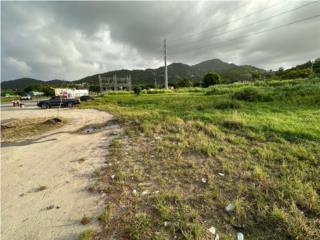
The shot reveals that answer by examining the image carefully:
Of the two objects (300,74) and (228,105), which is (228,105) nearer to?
(228,105)

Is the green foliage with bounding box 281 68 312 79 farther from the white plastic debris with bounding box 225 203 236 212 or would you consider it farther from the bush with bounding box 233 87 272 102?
the white plastic debris with bounding box 225 203 236 212

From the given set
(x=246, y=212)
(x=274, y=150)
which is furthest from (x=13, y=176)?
Result: (x=274, y=150)

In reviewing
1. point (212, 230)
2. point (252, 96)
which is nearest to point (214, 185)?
point (212, 230)

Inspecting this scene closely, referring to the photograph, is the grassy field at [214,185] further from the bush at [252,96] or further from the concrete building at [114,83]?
the concrete building at [114,83]

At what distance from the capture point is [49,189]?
3375 mm

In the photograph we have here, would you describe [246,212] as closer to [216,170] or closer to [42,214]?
[216,170]

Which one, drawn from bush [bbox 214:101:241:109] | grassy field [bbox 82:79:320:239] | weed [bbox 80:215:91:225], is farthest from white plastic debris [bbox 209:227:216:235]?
bush [bbox 214:101:241:109]

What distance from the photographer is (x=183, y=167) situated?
12.8ft

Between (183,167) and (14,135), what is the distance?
27.1 feet

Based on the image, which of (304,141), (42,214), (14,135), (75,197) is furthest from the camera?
(14,135)

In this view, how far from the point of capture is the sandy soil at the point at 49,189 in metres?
2.44

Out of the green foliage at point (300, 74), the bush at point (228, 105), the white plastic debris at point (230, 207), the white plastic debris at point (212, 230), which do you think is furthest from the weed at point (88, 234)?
the green foliage at point (300, 74)

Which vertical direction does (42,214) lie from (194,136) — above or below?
below

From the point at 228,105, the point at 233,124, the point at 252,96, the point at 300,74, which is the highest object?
the point at 300,74
